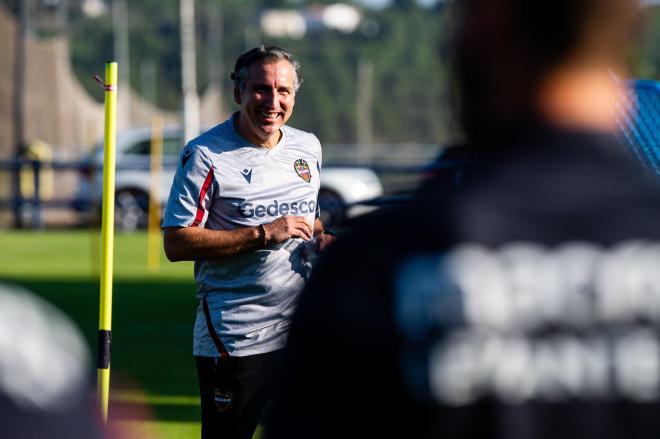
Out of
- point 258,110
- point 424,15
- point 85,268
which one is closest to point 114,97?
point 258,110

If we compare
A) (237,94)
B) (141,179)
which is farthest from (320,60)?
(237,94)

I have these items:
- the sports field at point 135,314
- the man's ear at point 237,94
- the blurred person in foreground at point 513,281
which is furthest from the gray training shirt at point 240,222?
the blurred person in foreground at point 513,281

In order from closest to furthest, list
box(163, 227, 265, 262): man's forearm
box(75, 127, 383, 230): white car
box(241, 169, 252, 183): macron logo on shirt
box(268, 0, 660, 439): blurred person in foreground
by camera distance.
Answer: box(268, 0, 660, 439): blurred person in foreground → box(163, 227, 265, 262): man's forearm → box(241, 169, 252, 183): macron logo on shirt → box(75, 127, 383, 230): white car

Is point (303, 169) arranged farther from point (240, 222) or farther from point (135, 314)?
point (135, 314)

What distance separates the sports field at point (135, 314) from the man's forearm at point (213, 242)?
2.15 ft

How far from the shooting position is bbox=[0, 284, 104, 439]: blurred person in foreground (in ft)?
4.94

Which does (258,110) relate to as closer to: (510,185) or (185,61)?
(510,185)

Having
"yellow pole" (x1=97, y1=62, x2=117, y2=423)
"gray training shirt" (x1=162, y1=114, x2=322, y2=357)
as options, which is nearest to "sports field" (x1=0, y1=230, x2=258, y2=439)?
"yellow pole" (x1=97, y1=62, x2=117, y2=423)

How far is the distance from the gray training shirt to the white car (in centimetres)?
1850

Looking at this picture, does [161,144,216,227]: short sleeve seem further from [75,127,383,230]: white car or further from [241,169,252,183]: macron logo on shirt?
[75,127,383,230]: white car

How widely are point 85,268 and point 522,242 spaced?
16046 mm

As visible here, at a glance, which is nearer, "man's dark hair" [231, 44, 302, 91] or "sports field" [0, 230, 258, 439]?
"man's dark hair" [231, 44, 302, 91]

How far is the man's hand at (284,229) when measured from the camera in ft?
15.6

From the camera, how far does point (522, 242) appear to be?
1724mm
